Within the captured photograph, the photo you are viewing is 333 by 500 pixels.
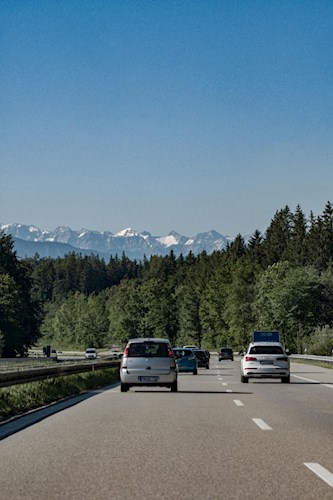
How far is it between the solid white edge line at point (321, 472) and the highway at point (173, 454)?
2cm

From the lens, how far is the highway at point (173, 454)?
8758mm

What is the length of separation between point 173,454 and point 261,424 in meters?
4.54

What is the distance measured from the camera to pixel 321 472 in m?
9.89

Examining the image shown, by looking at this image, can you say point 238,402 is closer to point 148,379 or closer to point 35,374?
point 148,379

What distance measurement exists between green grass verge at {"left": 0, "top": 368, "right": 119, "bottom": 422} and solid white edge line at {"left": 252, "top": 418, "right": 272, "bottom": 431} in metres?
4.58

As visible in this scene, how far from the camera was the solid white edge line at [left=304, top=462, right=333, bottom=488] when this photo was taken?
368 inches

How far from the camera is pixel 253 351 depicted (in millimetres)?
33375

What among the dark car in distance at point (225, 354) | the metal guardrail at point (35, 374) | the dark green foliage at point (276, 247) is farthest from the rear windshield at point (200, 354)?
the dark green foliage at point (276, 247)

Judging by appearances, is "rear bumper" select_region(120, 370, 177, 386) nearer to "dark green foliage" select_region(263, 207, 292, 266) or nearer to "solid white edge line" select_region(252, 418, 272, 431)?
"solid white edge line" select_region(252, 418, 272, 431)

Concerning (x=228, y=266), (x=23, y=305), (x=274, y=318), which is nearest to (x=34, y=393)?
(x=23, y=305)

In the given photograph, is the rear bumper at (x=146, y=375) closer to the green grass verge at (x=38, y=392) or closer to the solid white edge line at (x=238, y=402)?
the green grass verge at (x=38, y=392)

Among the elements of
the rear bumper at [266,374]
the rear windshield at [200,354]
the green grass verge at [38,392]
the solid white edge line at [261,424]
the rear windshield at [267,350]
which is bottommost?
the solid white edge line at [261,424]

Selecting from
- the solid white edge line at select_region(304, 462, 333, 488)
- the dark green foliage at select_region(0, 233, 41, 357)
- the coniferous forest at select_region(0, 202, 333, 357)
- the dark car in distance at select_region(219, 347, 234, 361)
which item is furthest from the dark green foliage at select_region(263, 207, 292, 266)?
the solid white edge line at select_region(304, 462, 333, 488)

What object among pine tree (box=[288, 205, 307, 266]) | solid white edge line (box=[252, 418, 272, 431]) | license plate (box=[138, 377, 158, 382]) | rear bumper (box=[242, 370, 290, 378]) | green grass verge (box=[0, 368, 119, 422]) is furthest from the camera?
pine tree (box=[288, 205, 307, 266])
